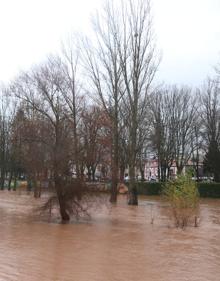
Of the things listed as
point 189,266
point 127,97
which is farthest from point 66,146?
point 127,97

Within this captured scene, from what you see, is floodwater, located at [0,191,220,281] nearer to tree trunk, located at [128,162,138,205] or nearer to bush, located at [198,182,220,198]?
tree trunk, located at [128,162,138,205]

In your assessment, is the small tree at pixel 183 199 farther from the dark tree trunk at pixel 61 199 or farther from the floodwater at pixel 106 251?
the dark tree trunk at pixel 61 199

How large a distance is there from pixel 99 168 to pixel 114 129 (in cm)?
1170

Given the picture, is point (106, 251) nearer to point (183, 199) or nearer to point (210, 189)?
point (183, 199)

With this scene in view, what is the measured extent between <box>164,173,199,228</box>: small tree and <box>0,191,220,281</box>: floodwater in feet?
1.89

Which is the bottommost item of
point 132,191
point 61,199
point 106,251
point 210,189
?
point 106,251

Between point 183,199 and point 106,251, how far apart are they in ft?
22.1

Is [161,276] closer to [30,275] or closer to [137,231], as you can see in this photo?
[30,275]

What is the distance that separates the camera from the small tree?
2048cm

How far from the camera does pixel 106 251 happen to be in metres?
14.5

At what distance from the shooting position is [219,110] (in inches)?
2437

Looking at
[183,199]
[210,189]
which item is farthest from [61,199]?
[210,189]

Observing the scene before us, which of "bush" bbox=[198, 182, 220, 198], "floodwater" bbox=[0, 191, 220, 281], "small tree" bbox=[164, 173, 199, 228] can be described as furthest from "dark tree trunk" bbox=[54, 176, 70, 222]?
"bush" bbox=[198, 182, 220, 198]

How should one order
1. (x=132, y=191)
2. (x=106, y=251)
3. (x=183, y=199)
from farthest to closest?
1. (x=132, y=191)
2. (x=183, y=199)
3. (x=106, y=251)
